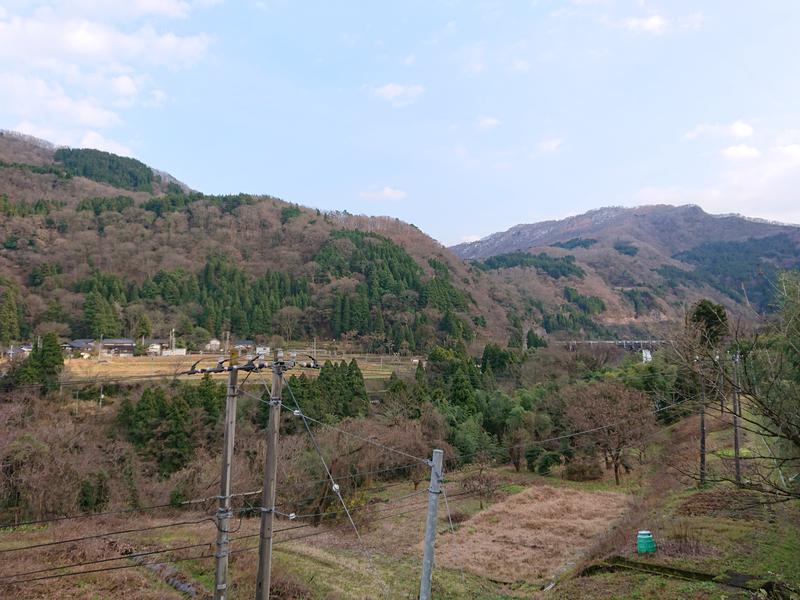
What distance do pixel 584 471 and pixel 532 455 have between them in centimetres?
280

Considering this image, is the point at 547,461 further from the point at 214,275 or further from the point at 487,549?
the point at 214,275

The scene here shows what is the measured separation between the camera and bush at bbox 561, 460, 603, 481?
24.3m

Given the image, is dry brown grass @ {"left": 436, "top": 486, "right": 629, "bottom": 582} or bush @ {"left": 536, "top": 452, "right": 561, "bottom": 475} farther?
bush @ {"left": 536, "top": 452, "right": 561, "bottom": 475}

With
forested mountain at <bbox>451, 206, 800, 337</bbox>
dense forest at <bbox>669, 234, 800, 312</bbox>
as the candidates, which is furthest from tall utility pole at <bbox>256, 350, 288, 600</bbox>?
dense forest at <bbox>669, 234, 800, 312</bbox>

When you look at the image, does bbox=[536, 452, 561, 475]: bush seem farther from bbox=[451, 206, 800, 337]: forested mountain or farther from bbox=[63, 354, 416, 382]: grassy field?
bbox=[451, 206, 800, 337]: forested mountain

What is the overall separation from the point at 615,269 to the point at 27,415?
12599 centimetres

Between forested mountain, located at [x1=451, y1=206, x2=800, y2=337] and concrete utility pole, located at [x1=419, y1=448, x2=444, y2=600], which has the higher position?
forested mountain, located at [x1=451, y1=206, x2=800, y2=337]

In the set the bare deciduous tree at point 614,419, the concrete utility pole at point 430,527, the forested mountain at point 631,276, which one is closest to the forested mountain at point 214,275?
the forested mountain at point 631,276

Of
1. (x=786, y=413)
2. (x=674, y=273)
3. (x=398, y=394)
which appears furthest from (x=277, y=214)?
(x=674, y=273)

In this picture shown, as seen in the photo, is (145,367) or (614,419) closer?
(614,419)

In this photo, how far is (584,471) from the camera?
2444 centimetres

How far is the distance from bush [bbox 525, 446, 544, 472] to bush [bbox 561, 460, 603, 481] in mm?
1765

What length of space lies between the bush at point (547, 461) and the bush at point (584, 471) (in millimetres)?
914

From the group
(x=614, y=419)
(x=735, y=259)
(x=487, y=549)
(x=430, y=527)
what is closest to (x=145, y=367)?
(x=487, y=549)
